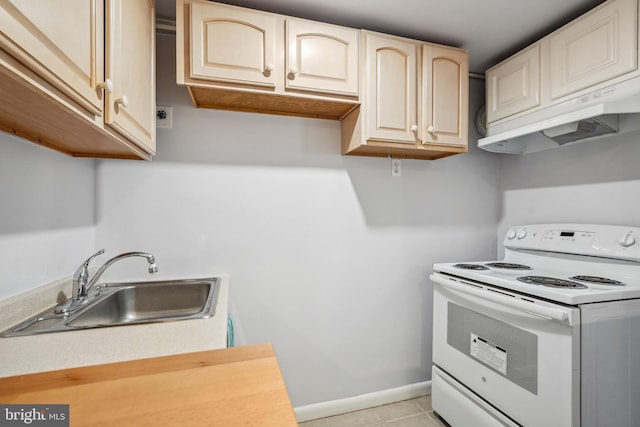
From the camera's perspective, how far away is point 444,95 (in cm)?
→ 170

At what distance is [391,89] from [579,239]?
1.34 meters

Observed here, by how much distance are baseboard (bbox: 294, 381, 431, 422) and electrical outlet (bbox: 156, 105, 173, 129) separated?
6.05 feet

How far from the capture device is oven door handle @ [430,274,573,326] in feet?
3.57

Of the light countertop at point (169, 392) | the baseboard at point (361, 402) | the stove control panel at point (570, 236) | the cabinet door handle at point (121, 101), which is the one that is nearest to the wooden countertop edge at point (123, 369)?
the light countertop at point (169, 392)

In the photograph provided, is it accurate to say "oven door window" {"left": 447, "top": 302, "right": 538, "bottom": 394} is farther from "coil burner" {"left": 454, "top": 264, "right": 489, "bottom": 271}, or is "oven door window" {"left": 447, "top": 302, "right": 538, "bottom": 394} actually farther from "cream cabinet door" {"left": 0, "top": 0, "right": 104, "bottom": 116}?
"cream cabinet door" {"left": 0, "top": 0, "right": 104, "bottom": 116}

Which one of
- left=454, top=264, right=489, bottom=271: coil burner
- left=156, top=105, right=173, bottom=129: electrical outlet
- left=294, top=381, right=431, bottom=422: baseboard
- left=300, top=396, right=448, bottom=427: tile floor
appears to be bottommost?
left=300, top=396, right=448, bottom=427: tile floor

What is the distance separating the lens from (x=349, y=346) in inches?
74.5

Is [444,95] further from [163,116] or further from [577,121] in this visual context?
[163,116]

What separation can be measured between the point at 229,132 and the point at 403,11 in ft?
3.75

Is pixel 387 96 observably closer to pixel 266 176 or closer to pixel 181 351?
pixel 266 176

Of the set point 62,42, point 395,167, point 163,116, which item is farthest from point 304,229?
point 62,42

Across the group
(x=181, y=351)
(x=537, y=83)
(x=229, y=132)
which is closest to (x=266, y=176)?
(x=229, y=132)

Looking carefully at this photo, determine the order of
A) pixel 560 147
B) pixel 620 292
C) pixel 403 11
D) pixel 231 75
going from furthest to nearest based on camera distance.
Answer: pixel 560 147
pixel 403 11
pixel 231 75
pixel 620 292

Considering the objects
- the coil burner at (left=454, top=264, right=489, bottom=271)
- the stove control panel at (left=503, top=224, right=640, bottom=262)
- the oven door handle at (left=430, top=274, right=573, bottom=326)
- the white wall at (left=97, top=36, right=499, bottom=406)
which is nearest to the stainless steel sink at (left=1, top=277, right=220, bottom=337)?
the white wall at (left=97, top=36, right=499, bottom=406)
